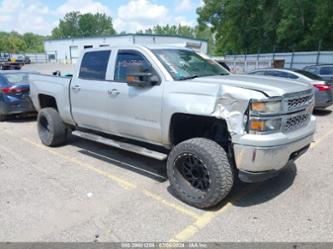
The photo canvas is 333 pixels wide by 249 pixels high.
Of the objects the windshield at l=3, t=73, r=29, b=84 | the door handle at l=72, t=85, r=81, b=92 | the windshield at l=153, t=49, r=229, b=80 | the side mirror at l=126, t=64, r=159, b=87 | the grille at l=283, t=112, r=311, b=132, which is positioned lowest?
the windshield at l=3, t=73, r=29, b=84

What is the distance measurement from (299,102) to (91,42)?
56610mm

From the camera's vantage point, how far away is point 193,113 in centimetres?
378

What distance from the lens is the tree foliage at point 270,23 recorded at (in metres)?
29.6

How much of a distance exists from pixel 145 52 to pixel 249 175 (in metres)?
2.29

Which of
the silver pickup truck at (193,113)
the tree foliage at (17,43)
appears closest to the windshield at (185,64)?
the silver pickup truck at (193,113)

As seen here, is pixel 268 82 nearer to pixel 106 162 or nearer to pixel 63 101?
pixel 106 162

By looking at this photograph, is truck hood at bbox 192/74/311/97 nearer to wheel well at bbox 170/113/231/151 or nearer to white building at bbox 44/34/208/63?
wheel well at bbox 170/113/231/151

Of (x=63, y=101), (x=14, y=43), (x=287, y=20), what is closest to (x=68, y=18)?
(x=14, y=43)

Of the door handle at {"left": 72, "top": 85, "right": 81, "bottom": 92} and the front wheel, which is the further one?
the door handle at {"left": 72, "top": 85, "right": 81, "bottom": 92}

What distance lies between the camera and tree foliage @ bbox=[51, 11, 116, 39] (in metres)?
130

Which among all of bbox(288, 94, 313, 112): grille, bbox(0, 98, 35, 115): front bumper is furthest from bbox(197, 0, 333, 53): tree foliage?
bbox(288, 94, 313, 112): grille

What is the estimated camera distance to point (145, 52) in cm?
452

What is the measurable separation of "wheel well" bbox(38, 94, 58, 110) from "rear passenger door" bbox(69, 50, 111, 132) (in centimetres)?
129

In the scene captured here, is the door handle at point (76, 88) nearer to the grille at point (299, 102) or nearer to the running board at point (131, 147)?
the running board at point (131, 147)
